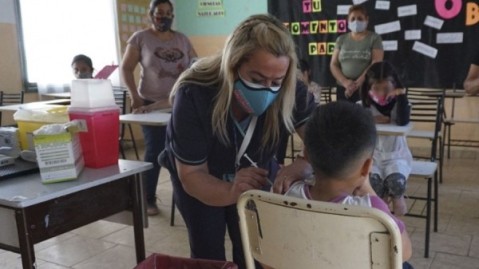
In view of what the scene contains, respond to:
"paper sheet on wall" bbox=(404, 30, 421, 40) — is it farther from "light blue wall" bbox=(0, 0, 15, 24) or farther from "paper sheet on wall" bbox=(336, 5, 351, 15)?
"light blue wall" bbox=(0, 0, 15, 24)

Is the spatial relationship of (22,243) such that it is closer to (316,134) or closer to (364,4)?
(316,134)

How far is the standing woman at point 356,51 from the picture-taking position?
13.1ft

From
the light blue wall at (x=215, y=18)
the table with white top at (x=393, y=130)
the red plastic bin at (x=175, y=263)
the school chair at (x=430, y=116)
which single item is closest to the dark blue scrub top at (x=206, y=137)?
the red plastic bin at (x=175, y=263)

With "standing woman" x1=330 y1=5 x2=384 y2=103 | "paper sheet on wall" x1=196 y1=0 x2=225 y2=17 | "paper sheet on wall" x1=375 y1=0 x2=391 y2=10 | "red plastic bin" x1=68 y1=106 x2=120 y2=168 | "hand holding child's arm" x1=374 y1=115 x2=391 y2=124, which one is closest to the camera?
"red plastic bin" x1=68 y1=106 x2=120 y2=168

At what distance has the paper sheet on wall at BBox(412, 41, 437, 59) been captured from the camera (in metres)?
4.54

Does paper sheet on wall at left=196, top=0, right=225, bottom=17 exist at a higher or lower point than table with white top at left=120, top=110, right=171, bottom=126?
higher

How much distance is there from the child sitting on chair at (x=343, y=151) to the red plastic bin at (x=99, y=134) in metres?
0.69

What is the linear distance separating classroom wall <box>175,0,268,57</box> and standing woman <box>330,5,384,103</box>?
1574 millimetres

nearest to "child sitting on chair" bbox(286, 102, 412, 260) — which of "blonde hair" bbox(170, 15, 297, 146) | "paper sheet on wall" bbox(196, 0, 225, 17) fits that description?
"blonde hair" bbox(170, 15, 297, 146)

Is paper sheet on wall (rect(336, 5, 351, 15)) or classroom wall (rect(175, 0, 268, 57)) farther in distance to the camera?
classroom wall (rect(175, 0, 268, 57))

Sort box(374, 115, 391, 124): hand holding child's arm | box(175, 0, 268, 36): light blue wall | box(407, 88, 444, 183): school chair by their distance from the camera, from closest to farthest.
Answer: box(374, 115, 391, 124): hand holding child's arm, box(407, 88, 444, 183): school chair, box(175, 0, 268, 36): light blue wall

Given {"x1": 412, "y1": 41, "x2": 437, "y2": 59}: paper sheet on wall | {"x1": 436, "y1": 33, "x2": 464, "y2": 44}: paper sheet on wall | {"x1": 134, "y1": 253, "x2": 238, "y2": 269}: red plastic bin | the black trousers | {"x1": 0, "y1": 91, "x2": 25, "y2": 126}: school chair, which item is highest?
{"x1": 436, "y1": 33, "x2": 464, "y2": 44}: paper sheet on wall

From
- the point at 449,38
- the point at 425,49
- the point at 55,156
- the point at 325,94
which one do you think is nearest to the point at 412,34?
the point at 425,49

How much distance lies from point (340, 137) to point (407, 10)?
4.06m
